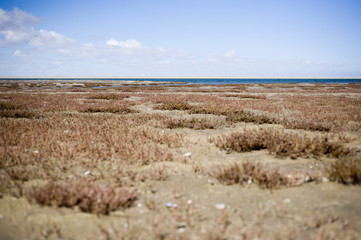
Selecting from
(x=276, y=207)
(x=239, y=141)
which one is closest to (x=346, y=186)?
(x=276, y=207)

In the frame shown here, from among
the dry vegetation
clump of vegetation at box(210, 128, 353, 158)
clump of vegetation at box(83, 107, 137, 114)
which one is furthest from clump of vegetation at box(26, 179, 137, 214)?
clump of vegetation at box(83, 107, 137, 114)

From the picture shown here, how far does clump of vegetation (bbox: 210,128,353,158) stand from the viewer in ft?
16.8

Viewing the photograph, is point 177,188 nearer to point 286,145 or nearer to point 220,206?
point 220,206

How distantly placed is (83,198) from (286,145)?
186 inches

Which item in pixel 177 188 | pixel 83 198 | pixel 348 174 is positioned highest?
pixel 348 174

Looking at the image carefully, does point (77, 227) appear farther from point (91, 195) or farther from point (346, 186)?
point (346, 186)

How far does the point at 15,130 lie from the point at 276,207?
7.99 m

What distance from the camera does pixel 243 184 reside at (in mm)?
3822

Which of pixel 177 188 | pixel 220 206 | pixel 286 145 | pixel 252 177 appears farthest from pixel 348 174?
pixel 177 188

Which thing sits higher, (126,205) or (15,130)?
(15,130)

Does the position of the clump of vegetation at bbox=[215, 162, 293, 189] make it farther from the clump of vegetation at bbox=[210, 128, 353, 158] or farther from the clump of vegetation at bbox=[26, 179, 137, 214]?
the clump of vegetation at bbox=[26, 179, 137, 214]

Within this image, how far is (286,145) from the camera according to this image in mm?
5355

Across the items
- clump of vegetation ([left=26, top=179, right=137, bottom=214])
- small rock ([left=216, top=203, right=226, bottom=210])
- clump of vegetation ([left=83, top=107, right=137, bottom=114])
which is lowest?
small rock ([left=216, top=203, right=226, bottom=210])

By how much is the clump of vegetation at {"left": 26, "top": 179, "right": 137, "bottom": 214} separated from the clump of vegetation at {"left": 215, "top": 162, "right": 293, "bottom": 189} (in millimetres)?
1716
